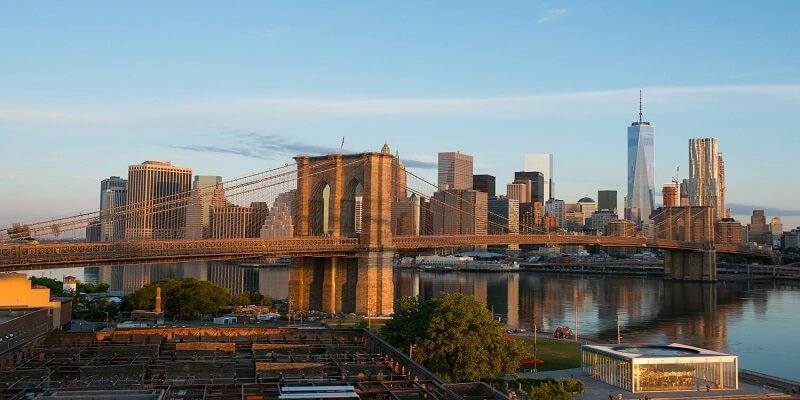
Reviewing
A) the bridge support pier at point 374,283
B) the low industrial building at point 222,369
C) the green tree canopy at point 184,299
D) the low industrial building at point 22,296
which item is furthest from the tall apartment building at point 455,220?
the low industrial building at point 222,369

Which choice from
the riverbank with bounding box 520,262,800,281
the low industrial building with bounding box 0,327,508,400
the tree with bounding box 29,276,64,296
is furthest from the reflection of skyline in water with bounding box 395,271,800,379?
the tree with bounding box 29,276,64,296

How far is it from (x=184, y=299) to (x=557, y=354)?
26923 millimetres

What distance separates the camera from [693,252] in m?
132

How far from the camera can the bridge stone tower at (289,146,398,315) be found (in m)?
56.3

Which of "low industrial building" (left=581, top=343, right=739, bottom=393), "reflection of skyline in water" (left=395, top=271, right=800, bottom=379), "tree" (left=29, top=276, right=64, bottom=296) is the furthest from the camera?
"tree" (left=29, top=276, right=64, bottom=296)

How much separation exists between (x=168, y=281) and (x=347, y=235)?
45.3 ft

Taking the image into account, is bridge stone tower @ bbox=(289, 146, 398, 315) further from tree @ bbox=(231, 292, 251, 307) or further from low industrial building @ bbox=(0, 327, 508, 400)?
low industrial building @ bbox=(0, 327, 508, 400)

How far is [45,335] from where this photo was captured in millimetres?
26781

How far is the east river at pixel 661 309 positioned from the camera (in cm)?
5338

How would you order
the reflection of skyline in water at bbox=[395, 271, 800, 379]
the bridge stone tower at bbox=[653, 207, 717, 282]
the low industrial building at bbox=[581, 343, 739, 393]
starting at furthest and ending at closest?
the bridge stone tower at bbox=[653, 207, 717, 282]
the reflection of skyline in water at bbox=[395, 271, 800, 379]
the low industrial building at bbox=[581, 343, 739, 393]

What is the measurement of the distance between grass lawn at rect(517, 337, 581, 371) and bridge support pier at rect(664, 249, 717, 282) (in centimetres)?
8669

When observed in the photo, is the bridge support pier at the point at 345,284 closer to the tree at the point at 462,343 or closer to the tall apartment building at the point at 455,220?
the tree at the point at 462,343

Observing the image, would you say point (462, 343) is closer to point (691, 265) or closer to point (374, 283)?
point (374, 283)

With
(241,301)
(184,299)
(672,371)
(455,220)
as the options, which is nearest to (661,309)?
(241,301)
